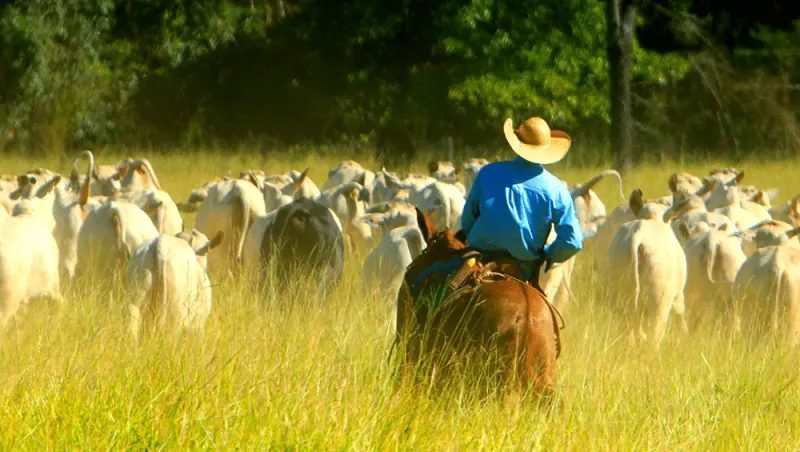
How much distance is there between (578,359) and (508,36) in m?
27.3

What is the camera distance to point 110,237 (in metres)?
13.6

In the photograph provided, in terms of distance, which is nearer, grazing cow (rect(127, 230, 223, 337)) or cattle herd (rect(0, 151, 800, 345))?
grazing cow (rect(127, 230, 223, 337))

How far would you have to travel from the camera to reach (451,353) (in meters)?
8.15

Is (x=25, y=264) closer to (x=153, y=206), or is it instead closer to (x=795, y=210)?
(x=153, y=206)

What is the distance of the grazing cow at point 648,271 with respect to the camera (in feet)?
42.8

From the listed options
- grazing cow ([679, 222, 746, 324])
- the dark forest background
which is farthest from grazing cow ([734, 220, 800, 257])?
the dark forest background

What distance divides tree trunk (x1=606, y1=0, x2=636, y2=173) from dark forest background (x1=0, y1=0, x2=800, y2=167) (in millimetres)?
4065

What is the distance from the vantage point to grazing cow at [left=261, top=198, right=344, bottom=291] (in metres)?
14.1

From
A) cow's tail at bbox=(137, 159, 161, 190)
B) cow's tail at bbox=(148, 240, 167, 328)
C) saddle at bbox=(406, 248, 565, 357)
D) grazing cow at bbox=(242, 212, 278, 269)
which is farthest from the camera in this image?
cow's tail at bbox=(137, 159, 161, 190)

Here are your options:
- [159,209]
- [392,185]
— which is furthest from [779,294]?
[392,185]

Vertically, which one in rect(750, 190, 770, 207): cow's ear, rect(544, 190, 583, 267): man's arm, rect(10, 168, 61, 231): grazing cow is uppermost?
rect(544, 190, 583, 267): man's arm

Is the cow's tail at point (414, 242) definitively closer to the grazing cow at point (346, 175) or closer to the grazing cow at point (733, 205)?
the grazing cow at point (733, 205)

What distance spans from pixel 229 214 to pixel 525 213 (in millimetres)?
8669

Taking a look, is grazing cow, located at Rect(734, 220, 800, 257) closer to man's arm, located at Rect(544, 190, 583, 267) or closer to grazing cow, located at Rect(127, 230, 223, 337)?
grazing cow, located at Rect(127, 230, 223, 337)
